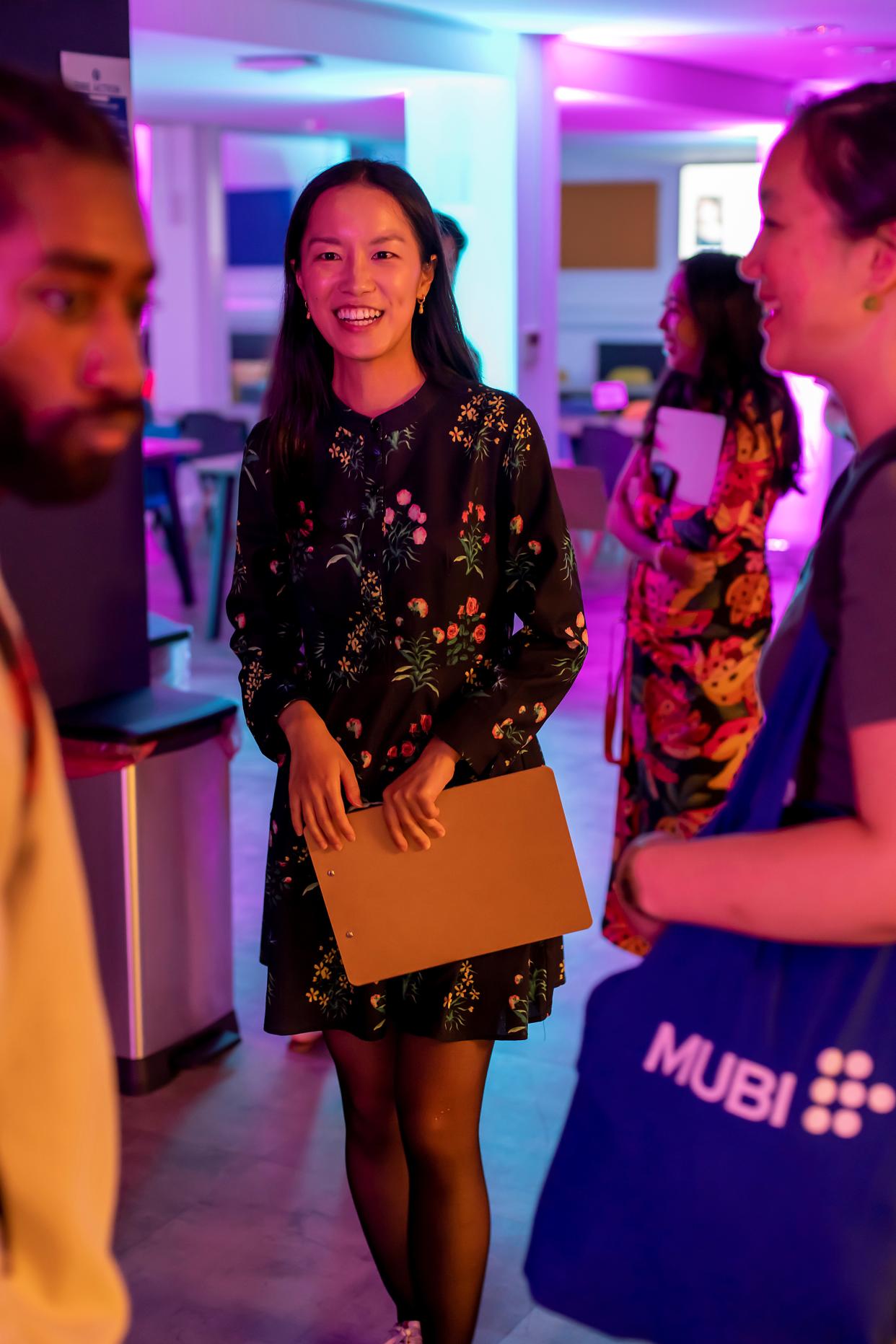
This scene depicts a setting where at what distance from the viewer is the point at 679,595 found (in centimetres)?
328

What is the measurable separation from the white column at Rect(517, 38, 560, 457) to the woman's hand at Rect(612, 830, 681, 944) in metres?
5.89

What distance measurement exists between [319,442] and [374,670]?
0.29 metres

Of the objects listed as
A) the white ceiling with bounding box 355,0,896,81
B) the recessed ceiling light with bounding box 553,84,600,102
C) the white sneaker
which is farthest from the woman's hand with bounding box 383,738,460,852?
the recessed ceiling light with bounding box 553,84,600,102

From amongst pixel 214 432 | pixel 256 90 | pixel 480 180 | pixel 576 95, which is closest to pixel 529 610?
pixel 480 180

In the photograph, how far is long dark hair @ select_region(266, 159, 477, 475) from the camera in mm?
1796

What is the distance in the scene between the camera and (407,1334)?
6.50ft

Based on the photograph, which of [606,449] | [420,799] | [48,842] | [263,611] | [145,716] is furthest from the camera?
[606,449]

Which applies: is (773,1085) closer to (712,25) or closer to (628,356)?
(712,25)

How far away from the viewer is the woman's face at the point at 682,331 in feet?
10.7

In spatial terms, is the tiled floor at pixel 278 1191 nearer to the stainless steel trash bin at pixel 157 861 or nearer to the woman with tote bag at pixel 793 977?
the stainless steel trash bin at pixel 157 861

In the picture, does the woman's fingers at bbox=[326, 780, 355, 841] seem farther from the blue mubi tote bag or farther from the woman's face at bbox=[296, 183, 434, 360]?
the blue mubi tote bag

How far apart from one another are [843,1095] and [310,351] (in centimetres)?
118

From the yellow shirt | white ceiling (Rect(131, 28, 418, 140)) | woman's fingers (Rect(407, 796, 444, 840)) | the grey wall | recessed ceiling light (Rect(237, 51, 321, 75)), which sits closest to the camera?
the yellow shirt

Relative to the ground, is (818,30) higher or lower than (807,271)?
higher
